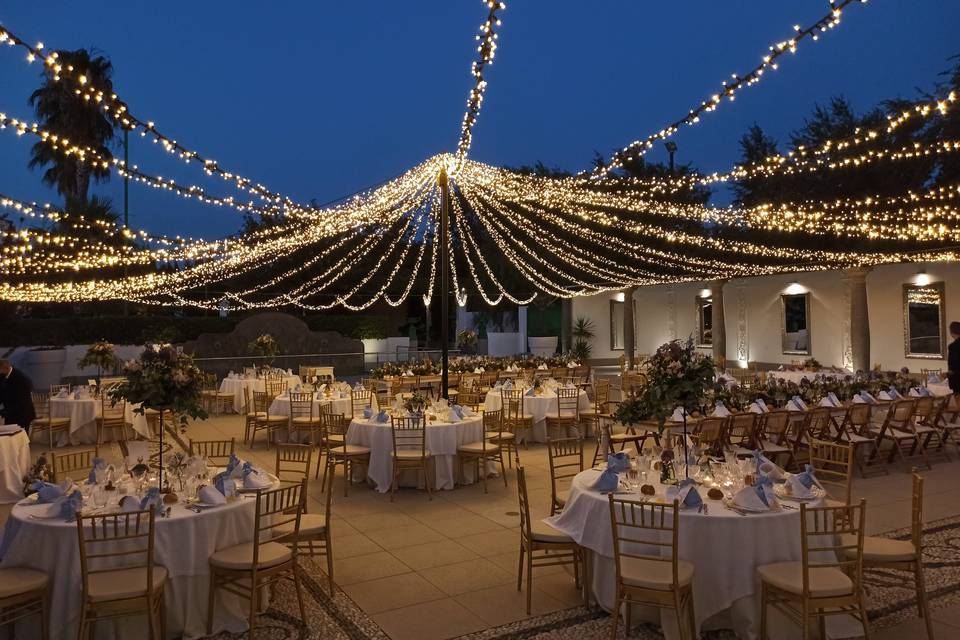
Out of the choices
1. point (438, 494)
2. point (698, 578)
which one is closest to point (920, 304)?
point (438, 494)

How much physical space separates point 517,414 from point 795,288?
12484mm

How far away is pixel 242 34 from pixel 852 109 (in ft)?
282

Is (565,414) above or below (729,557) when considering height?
above

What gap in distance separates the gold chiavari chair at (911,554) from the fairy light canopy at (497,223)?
11.0 ft

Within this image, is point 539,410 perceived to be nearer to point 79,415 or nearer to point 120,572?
point 79,415

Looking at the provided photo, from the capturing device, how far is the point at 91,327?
22.6 meters

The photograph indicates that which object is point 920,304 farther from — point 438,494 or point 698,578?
point 698,578

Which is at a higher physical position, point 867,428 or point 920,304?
point 920,304

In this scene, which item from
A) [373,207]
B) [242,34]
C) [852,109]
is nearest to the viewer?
[373,207]

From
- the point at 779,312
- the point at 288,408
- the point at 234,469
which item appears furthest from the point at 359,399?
the point at 779,312

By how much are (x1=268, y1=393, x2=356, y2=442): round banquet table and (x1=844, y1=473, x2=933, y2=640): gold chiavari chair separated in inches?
309

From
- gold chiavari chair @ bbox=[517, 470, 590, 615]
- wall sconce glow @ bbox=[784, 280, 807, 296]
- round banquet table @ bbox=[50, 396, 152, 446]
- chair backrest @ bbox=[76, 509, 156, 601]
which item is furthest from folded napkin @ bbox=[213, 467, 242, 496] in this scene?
wall sconce glow @ bbox=[784, 280, 807, 296]

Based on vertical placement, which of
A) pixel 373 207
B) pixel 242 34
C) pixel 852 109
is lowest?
pixel 373 207

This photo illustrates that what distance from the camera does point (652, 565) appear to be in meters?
4.19
